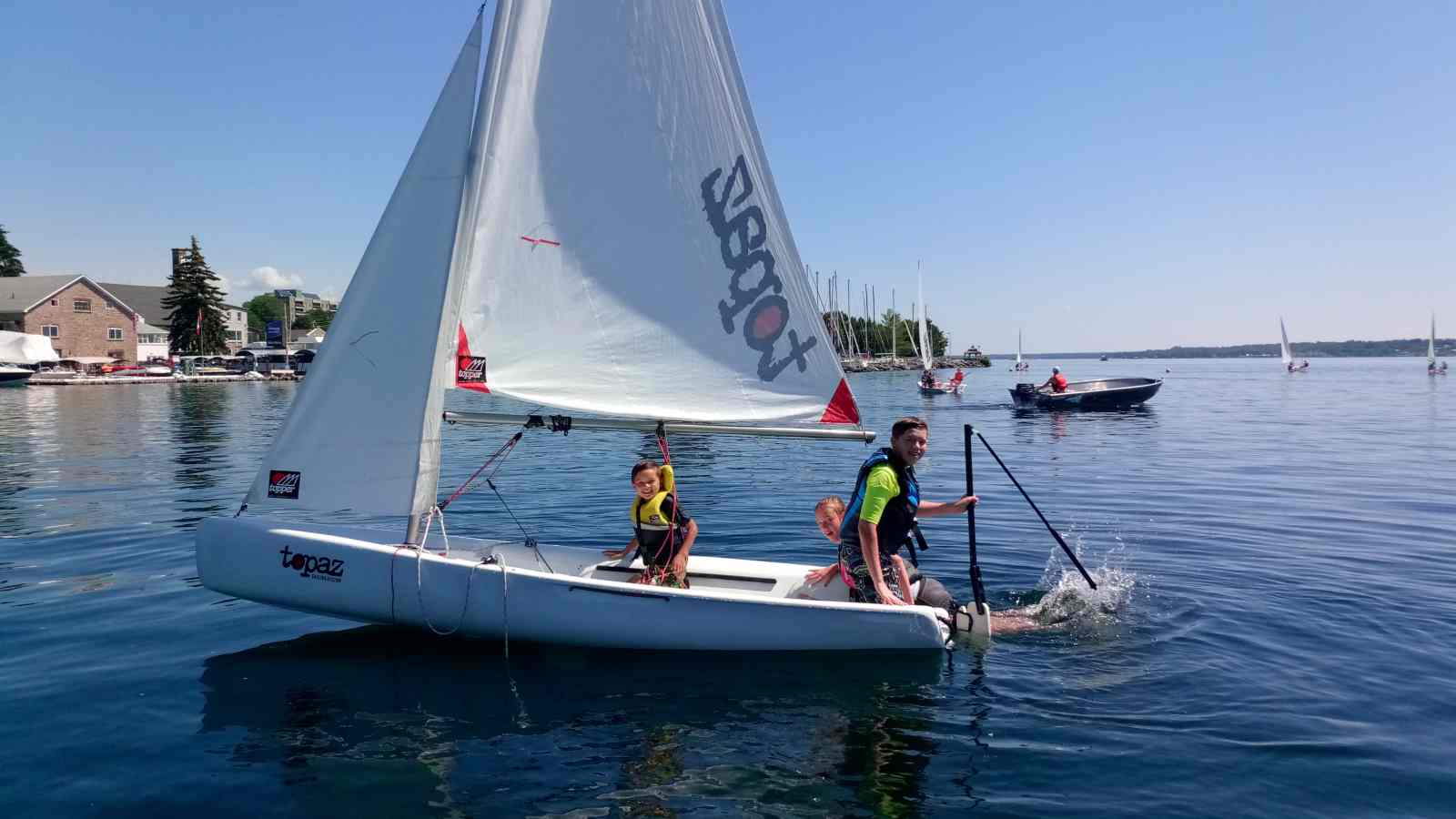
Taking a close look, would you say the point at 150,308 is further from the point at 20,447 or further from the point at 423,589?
the point at 423,589

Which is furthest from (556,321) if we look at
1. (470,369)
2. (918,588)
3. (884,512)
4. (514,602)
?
(918,588)

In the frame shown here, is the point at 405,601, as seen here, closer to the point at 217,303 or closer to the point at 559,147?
the point at 559,147

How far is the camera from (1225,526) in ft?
44.4

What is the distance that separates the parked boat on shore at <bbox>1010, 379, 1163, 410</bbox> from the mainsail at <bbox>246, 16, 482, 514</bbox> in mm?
34001

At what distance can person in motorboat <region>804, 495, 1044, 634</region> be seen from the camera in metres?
7.66

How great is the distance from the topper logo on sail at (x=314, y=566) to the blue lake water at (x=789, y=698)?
778 millimetres

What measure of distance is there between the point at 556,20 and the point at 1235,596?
341 inches

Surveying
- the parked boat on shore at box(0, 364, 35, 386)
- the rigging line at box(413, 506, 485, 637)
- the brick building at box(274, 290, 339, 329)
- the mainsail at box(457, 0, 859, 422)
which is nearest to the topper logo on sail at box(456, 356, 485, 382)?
the mainsail at box(457, 0, 859, 422)

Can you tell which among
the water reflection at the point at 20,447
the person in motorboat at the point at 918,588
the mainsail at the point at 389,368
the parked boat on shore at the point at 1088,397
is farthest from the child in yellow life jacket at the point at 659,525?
the parked boat on shore at the point at 1088,397

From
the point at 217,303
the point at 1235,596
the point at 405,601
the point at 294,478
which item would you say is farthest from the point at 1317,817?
the point at 217,303

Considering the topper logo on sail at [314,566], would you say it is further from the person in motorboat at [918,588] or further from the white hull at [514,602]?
the person in motorboat at [918,588]

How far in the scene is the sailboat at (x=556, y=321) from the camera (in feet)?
24.1

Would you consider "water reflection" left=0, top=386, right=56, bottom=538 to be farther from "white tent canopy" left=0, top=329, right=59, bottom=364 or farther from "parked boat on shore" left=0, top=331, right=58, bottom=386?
"white tent canopy" left=0, top=329, right=59, bottom=364

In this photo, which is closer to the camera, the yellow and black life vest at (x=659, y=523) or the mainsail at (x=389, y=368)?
the mainsail at (x=389, y=368)
